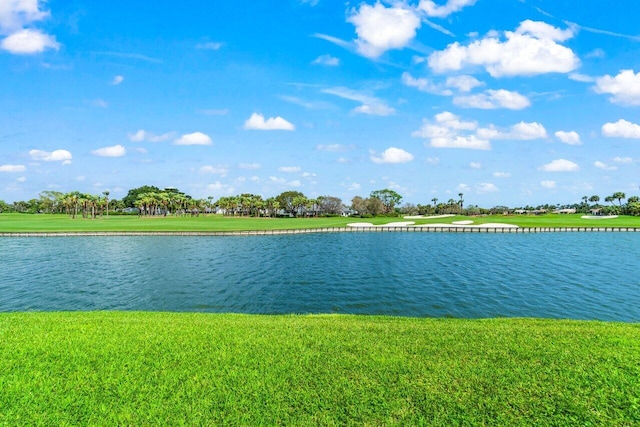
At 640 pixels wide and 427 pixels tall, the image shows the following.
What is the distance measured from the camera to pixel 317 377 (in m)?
5.79

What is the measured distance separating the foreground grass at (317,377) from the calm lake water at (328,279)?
11.2 metres

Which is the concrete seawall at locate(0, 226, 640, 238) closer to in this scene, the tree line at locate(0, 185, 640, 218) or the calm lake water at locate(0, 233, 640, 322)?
the calm lake water at locate(0, 233, 640, 322)

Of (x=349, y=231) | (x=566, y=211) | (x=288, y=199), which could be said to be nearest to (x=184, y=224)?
(x=349, y=231)

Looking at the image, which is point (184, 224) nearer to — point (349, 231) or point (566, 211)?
point (349, 231)

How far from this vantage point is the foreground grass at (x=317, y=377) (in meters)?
4.97

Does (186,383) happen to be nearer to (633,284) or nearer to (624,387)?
(624,387)

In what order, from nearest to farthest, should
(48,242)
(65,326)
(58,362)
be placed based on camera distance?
(58,362)
(65,326)
(48,242)

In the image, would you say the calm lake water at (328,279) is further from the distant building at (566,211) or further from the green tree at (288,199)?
the distant building at (566,211)

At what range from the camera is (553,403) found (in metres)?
5.09

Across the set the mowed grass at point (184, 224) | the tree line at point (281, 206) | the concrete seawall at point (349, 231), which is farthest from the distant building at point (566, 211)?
the concrete seawall at point (349, 231)

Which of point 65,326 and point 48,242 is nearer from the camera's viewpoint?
point 65,326

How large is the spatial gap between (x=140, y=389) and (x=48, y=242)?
55.1m

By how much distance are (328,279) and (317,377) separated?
68.6 ft

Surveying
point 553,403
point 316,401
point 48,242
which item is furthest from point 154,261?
point 553,403
